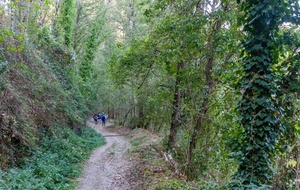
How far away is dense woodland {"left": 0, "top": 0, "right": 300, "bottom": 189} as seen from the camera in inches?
205

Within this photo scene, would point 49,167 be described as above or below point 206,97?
below

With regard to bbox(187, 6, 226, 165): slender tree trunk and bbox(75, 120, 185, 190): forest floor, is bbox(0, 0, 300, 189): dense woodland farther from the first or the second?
bbox(75, 120, 185, 190): forest floor

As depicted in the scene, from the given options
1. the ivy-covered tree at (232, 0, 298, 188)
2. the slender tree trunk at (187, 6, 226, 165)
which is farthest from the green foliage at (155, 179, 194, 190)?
the ivy-covered tree at (232, 0, 298, 188)

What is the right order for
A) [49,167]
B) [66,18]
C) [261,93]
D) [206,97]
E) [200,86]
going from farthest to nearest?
[66,18]
[49,167]
[200,86]
[206,97]
[261,93]

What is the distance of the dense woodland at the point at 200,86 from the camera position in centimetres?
521

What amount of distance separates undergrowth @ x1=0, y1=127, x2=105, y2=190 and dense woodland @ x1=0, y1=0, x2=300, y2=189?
62mm

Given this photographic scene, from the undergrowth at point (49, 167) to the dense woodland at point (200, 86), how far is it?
62 millimetres

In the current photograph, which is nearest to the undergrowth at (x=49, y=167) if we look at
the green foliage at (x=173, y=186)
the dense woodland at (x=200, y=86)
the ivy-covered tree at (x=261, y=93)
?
the dense woodland at (x=200, y=86)

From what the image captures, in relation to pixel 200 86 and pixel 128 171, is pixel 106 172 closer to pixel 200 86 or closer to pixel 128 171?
pixel 128 171

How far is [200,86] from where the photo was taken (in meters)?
8.79

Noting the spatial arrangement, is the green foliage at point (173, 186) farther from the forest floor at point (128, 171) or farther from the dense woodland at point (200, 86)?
the dense woodland at point (200, 86)

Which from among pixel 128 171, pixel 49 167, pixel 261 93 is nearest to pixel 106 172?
pixel 128 171

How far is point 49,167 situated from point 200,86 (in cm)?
563

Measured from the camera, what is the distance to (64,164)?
410 inches
